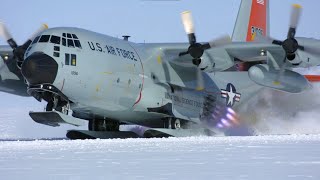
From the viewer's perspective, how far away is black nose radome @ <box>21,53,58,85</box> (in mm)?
16938

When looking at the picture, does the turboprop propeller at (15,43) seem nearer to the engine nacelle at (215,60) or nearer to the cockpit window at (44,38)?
the cockpit window at (44,38)

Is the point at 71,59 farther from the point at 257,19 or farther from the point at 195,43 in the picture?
the point at 257,19

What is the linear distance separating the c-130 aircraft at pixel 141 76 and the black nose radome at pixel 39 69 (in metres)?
0.03

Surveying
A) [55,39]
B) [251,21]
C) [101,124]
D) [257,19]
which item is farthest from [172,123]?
[257,19]

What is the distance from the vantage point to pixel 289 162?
29.6 ft

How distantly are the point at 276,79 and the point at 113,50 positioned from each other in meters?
5.68

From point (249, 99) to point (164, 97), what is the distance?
5.57 metres

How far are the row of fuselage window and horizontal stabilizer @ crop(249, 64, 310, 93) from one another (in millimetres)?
6107

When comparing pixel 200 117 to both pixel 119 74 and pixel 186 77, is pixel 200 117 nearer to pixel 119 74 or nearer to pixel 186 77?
pixel 186 77

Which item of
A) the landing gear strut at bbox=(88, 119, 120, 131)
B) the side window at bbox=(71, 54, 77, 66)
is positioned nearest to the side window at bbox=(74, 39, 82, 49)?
the side window at bbox=(71, 54, 77, 66)

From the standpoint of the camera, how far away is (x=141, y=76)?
1998 centimetres

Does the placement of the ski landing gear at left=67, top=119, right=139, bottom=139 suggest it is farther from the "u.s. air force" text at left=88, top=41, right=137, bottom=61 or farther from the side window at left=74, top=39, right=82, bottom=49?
the side window at left=74, top=39, right=82, bottom=49

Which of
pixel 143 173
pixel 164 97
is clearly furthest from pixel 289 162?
pixel 164 97

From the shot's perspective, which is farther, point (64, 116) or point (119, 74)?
point (119, 74)
